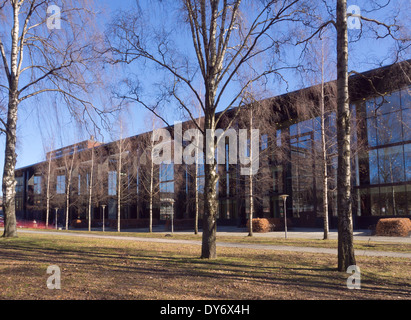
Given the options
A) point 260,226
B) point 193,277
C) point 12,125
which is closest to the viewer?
point 193,277

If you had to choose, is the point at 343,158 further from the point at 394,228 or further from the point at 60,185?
the point at 60,185

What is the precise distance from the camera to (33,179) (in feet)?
198

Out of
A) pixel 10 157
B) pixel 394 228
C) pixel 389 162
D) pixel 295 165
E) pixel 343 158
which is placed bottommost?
pixel 394 228

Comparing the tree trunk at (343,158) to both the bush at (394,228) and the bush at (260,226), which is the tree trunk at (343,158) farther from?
the bush at (260,226)

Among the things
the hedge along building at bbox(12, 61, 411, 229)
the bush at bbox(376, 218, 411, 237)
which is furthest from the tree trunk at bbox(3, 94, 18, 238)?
the bush at bbox(376, 218, 411, 237)

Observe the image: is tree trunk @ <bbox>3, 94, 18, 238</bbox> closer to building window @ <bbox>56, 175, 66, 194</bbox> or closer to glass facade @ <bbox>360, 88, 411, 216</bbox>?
glass facade @ <bbox>360, 88, 411, 216</bbox>

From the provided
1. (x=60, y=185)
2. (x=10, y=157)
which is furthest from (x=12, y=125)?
(x=60, y=185)

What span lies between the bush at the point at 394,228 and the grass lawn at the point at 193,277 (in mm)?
10932

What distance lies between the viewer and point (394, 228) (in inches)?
768

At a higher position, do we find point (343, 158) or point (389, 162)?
point (389, 162)

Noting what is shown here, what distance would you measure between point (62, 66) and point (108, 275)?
7982 mm

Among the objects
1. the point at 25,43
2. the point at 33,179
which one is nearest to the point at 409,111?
the point at 25,43

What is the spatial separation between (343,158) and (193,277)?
159 inches
